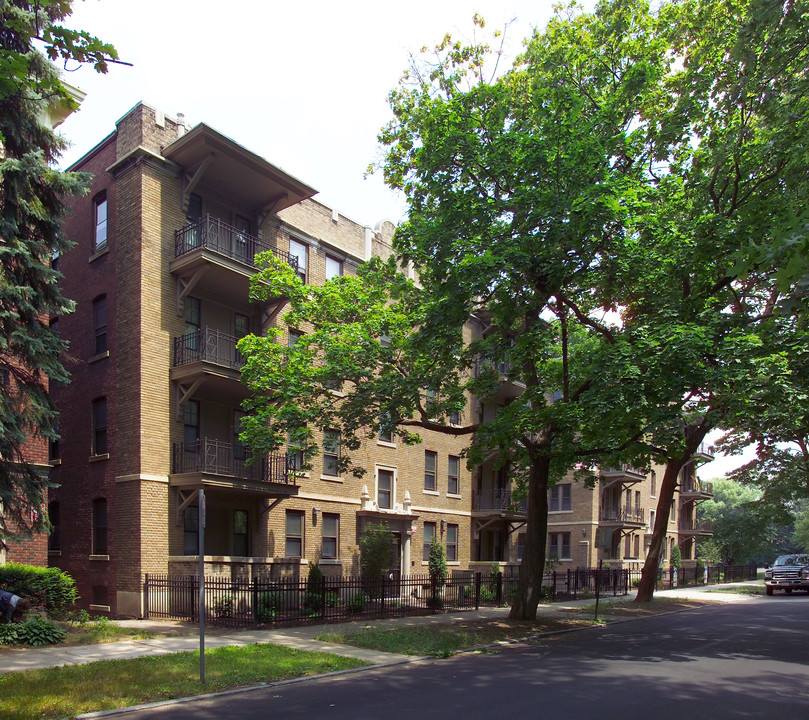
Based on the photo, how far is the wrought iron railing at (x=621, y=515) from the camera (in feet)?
138

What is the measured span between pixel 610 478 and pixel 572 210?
106ft

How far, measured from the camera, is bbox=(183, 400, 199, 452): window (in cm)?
2061

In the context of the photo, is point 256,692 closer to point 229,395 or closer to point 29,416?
point 29,416

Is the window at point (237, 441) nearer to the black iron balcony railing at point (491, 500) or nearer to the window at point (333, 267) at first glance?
the window at point (333, 267)

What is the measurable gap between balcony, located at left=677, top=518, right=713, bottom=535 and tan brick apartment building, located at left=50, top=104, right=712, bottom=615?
40698 mm

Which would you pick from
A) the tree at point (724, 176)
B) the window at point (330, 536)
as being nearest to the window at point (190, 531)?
the window at point (330, 536)

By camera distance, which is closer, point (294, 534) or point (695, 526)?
point (294, 534)

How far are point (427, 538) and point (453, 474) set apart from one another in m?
3.63

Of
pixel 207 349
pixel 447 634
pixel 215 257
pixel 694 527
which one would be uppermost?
pixel 215 257

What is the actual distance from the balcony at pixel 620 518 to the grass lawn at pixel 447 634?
22601mm

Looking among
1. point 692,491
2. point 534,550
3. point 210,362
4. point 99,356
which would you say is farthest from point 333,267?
point 692,491

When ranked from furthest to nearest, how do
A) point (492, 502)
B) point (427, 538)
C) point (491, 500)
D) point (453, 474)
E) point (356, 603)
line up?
point (491, 500) → point (492, 502) → point (453, 474) → point (427, 538) → point (356, 603)

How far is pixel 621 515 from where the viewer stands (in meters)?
42.8

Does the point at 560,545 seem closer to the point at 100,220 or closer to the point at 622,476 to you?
the point at 622,476
